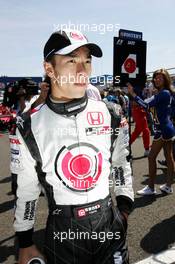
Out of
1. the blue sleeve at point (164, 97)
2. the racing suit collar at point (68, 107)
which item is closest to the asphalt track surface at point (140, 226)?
the blue sleeve at point (164, 97)

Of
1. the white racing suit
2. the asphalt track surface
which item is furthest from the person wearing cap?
the asphalt track surface

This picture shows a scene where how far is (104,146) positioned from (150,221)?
267 cm

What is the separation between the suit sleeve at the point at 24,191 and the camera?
1591mm

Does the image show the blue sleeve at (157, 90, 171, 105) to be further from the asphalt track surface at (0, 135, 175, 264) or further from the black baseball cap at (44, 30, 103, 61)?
the black baseball cap at (44, 30, 103, 61)

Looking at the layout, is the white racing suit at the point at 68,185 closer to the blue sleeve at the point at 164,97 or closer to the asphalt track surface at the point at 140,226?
the asphalt track surface at the point at 140,226

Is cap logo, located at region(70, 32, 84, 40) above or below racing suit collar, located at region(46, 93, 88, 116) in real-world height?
above

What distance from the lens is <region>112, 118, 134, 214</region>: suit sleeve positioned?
177 centimetres

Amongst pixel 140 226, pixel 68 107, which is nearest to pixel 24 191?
pixel 68 107

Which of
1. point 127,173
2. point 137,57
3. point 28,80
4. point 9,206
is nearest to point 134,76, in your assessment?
point 137,57

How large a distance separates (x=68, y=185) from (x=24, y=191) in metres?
0.22

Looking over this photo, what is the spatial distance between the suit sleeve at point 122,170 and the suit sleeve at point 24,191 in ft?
1.53

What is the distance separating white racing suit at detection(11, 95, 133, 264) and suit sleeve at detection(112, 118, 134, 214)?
0.11 metres

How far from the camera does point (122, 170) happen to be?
6.07 ft

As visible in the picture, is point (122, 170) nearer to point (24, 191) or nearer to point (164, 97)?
point (24, 191)
